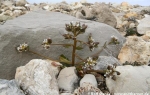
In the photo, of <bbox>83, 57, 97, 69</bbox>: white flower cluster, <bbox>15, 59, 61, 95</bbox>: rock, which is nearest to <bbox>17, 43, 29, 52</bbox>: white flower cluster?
<bbox>15, 59, 61, 95</bbox>: rock

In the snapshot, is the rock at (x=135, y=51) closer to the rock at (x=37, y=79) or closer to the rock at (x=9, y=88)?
the rock at (x=37, y=79)

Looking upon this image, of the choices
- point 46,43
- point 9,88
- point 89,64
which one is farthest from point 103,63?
point 9,88

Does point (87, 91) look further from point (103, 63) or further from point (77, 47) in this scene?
point (77, 47)

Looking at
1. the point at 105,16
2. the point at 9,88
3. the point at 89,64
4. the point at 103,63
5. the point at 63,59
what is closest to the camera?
the point at 9,88

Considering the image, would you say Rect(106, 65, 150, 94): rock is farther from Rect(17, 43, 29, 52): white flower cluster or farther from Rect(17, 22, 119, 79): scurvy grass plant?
Rect(17, 43, 29, 52): white flower cluster

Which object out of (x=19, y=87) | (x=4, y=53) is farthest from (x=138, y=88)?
(x=4, y=53)

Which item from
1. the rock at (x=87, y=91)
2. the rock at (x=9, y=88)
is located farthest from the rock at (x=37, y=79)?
the rock at (x=87, y=91)
